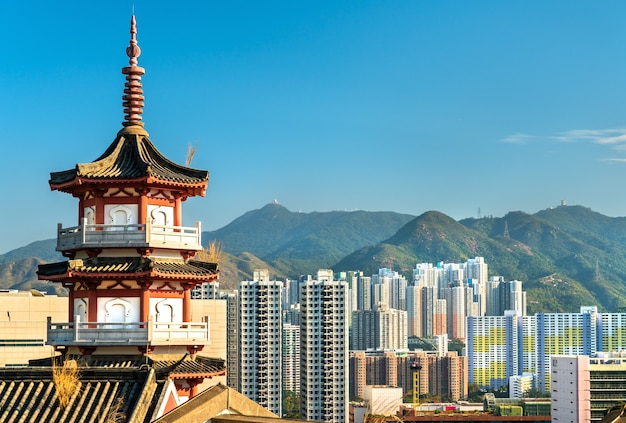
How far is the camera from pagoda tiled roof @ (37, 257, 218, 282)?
11.2 meters

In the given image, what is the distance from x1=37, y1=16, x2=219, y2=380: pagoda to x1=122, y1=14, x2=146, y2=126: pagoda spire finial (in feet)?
1.17

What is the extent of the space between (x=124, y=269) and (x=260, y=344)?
225ft

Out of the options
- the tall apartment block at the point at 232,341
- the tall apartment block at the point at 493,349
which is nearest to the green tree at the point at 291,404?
the tall apartment block at the point at 232,341

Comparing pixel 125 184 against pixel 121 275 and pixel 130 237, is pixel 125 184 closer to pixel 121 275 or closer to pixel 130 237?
pixel 130 237

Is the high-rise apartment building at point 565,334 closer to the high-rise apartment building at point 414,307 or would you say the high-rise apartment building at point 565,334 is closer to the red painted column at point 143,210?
the high-rise apartment building at point 414,307

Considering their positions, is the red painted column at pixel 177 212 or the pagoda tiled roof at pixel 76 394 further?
the red painted column at pixel 177 212

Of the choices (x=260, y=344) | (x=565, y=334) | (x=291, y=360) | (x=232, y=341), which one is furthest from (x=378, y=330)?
(x=260, y=344)

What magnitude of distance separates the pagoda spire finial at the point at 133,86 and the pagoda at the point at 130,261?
36 cm

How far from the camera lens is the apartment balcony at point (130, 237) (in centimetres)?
1134

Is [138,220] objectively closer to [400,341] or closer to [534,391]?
[534,391]

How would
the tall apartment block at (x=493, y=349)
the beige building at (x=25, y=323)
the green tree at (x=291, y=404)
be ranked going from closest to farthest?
the beige building at (x=25, y=323) < the green tree at (x=291, y=404) < the tall apartment block at (x=493, y=349)

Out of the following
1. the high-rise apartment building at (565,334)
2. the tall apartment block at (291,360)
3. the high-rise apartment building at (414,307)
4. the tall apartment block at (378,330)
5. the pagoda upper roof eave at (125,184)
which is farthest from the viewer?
the high-rise apartment building at (414,307)

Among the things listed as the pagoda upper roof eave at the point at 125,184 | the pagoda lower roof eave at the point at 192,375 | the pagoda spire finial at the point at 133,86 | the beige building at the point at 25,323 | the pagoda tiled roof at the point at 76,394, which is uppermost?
the pagoda spire finial at the point at 133,86

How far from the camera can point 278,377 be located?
79188 mm
